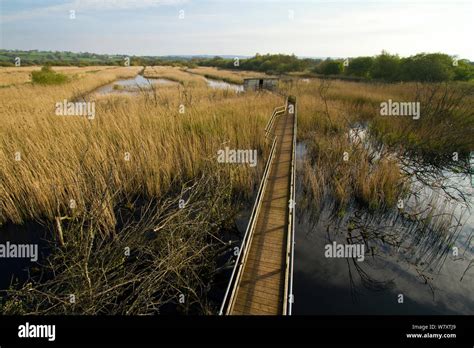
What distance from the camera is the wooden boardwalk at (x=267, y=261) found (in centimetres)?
375

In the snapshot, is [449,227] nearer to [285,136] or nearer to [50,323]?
[285,136]

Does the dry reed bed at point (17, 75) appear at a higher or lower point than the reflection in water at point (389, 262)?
higher

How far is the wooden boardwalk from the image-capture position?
3.75m

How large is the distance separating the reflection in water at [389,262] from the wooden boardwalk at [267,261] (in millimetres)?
980

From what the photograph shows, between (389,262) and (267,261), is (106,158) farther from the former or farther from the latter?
(389,262)

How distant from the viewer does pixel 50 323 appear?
10.1 ft

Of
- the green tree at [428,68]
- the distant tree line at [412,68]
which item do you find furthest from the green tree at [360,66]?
the green tree at [428,68]

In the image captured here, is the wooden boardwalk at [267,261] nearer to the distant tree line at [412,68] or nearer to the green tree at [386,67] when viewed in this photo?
the distant tree line at [412,68]

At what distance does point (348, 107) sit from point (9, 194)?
797 inches

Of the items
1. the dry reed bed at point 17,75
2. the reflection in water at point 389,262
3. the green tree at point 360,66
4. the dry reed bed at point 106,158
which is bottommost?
the reflection in water at point 389,262

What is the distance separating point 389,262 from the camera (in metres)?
5.59

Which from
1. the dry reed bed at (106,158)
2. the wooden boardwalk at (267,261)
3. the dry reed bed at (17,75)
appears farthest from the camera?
the dry reed bed at (17,75)

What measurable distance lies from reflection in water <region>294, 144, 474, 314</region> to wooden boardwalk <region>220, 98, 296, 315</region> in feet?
3.21

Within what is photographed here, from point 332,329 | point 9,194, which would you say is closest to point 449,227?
point 332,329
